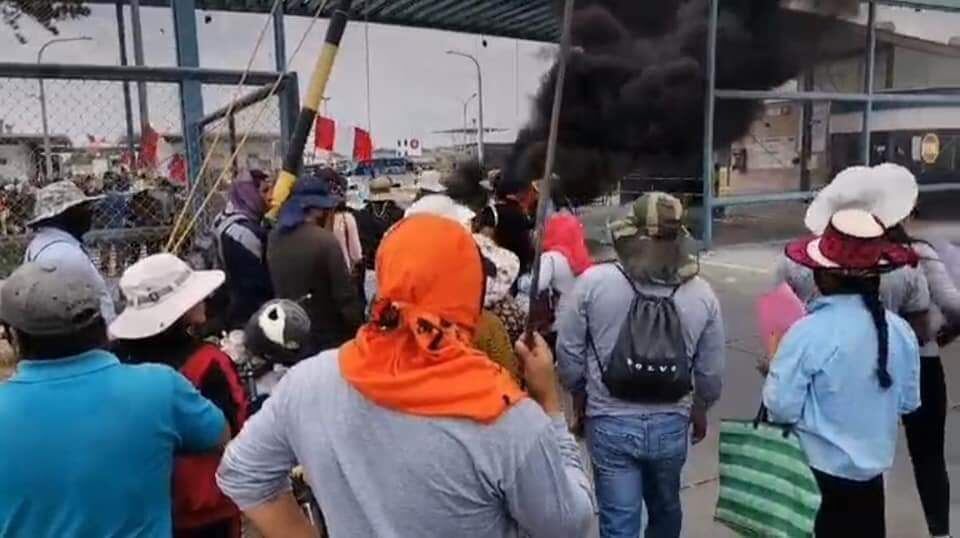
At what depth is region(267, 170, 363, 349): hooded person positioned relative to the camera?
11.3 ft

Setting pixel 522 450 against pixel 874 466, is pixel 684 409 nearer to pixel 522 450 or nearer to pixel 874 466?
pixel 874 466

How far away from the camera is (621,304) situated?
Answer: 2.52m

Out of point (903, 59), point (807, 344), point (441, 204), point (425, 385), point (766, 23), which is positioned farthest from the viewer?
point (766, 23)

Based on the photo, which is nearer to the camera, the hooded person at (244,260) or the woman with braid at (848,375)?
the woman with braid at (848,375)

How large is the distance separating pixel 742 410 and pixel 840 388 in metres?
2.75

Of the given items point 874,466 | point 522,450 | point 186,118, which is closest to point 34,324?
point 522,450

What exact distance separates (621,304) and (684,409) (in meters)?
0.39

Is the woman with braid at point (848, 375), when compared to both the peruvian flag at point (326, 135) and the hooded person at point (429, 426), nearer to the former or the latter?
the hooded person at point (429, 426)

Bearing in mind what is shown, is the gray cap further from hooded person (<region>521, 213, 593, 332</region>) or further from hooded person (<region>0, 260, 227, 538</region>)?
hooded person (<region>521, 213, 593, 332</region>)

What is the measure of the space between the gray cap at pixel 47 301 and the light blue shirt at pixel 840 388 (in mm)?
1799

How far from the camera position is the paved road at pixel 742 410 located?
11.6 feet

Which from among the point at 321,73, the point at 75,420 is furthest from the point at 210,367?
the point at 321,73

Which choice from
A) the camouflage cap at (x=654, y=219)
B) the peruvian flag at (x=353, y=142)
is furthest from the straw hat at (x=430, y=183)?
the peruvian flag at (x=353, y=142)

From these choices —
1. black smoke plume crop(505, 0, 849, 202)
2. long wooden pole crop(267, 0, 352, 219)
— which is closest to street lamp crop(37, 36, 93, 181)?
long wooden pole crop(267, 0, 352, 219)
